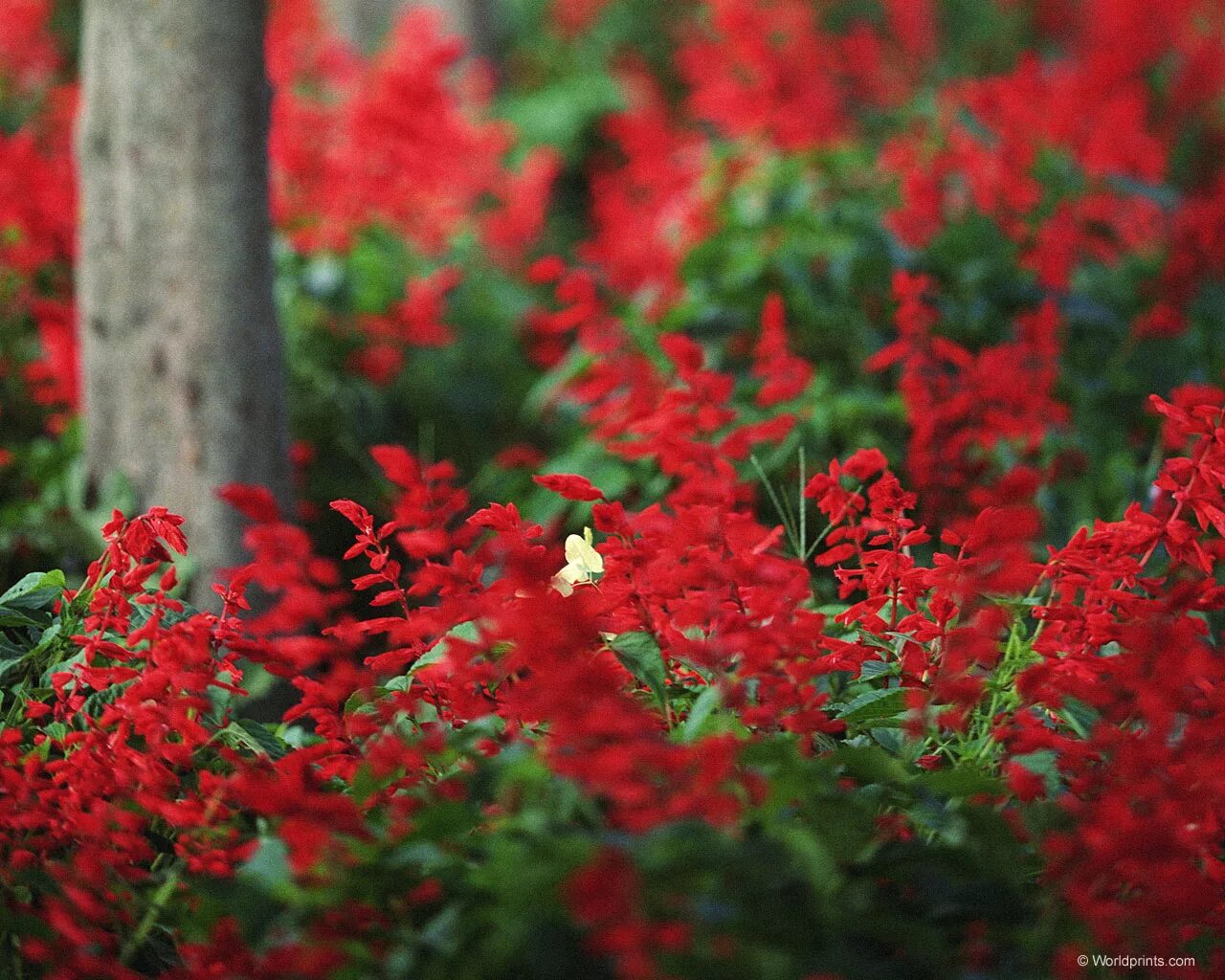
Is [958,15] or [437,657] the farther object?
[958,15]

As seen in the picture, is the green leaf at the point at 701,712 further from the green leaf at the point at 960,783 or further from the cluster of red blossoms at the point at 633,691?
the green leaf at the point at 960,783

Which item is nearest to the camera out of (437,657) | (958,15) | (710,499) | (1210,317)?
(437,657)

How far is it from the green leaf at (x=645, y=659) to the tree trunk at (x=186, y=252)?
161 cm

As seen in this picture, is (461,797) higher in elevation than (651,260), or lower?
lower

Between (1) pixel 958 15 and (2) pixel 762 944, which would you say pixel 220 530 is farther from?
(1) pixel 958 15

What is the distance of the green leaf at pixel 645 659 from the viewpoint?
1.80 m

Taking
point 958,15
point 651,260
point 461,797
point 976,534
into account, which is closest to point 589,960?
point 461,797

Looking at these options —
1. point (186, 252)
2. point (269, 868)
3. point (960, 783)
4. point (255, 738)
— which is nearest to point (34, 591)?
point (255, 738)

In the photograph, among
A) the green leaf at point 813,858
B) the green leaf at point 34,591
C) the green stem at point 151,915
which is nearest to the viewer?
the green leaf at point 813,858

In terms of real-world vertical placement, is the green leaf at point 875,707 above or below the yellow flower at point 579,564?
below

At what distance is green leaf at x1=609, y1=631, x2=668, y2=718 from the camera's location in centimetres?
180

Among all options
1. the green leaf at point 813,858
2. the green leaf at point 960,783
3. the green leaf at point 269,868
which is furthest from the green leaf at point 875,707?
the green leaf at point 269,868

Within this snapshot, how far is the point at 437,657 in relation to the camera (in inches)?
73.1

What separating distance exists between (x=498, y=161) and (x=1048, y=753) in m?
6.48
